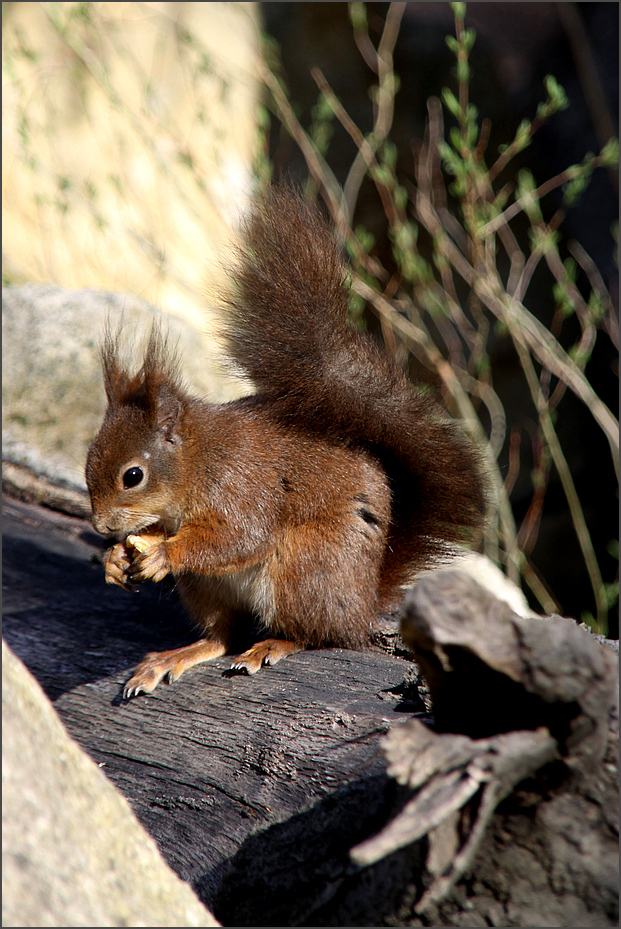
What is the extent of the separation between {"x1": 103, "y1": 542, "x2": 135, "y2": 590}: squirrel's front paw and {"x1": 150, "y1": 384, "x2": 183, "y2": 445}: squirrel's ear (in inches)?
9.7

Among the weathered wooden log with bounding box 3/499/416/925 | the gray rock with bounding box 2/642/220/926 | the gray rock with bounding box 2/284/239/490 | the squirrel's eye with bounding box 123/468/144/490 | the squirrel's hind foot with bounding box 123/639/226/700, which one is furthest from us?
the gray rock with bounding box 2/284/239/490

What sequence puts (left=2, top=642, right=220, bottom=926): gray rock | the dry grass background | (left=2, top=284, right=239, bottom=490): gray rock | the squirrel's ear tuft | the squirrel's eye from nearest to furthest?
(left=2, top=642, right=220, bottom=926): gray rock → the squirrel's eye → the squirrel's ear tuft → (left=2, top=284, right=239, bottom=490): gray rock → the dry grass background

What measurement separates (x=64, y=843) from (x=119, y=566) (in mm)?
909

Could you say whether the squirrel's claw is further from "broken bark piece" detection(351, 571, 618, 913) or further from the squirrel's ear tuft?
"broken bark piece" detection(351, 571, 618, 913)

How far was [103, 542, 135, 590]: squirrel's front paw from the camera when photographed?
1563 millimetres

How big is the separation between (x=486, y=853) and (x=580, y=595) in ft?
13.1

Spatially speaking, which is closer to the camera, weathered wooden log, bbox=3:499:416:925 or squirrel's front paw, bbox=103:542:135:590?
weathered wooden log, bbox=3:499:416:925

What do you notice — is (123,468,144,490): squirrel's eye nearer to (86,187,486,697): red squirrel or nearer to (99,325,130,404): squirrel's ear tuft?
(86,187,486,697): red squirrel

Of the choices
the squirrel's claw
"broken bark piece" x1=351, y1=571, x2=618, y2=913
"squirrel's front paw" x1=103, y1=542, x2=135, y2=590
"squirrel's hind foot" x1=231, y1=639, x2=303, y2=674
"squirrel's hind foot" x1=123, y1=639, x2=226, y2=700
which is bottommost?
"squirrel's hind foot" x1=123, y1=639, x2=226, y2=700

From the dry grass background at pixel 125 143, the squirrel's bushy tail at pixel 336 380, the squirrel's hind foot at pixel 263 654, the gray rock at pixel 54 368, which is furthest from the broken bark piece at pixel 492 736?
the dry grass background at pixel 125 143

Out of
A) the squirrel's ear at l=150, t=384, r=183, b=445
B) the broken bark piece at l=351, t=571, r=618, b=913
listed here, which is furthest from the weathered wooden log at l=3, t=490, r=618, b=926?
the squirrel's ear at l=150, t=384, r=183, b=445

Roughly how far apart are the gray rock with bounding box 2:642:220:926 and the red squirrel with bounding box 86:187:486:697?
721 millimetres

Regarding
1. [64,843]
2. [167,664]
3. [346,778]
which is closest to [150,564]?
[167,664]

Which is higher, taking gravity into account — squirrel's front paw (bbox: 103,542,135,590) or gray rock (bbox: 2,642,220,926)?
gray rock (bbox: 2,642,220,926)
